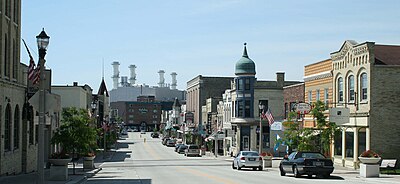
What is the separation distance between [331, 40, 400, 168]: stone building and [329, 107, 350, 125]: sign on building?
285 millimetres

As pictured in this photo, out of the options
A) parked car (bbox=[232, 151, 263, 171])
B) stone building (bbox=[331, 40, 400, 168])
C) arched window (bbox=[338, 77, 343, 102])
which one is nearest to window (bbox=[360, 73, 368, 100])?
stone building (bbox=[331, 40, 400, 168])

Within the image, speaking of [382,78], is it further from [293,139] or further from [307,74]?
[307,74]

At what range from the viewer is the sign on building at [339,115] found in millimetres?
37781

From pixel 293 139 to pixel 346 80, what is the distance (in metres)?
6.48

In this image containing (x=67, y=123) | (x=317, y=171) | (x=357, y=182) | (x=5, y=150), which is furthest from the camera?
(x=67, y=123)

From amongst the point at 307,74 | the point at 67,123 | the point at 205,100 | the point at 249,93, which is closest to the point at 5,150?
the point at 67,123

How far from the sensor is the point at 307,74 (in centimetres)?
5178

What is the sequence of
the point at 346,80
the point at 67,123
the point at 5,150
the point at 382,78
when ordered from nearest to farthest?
the point at 5,150 → the point at 67,123 → the point at 382,78 → the point at 346,80

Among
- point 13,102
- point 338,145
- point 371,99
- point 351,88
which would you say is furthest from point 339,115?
point 13,102

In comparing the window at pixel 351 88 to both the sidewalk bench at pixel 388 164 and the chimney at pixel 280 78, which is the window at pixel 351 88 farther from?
the chimney at pixel 280 78

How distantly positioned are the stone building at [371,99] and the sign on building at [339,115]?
0.93 feet

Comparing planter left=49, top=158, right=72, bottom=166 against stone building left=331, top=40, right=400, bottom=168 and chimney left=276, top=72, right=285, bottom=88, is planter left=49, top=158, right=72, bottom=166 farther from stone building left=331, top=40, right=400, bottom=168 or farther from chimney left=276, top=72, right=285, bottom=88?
chimney left=276, top=72, right=285, bottom=88

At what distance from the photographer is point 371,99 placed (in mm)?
38750

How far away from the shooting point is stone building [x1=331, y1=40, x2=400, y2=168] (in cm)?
3881
